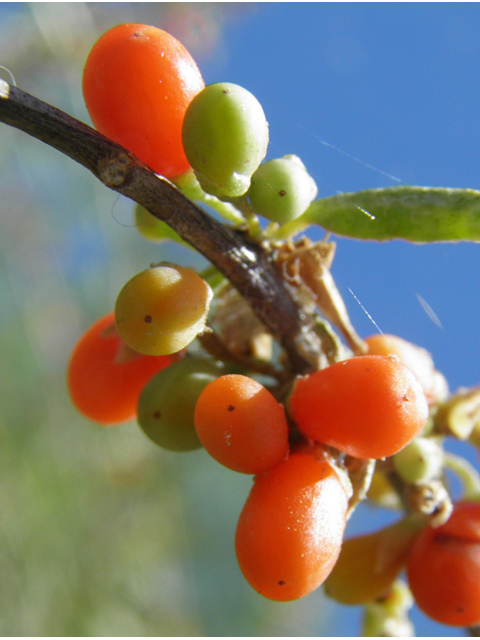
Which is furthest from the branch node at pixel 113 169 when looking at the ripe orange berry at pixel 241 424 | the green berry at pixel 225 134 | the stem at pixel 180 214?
the ripe orange berry at pixel 241 424

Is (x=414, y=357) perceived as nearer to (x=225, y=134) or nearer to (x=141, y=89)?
(x=225, y=134)

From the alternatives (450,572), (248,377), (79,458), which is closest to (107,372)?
(248,377)

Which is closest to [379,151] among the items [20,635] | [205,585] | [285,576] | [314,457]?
[314,457]

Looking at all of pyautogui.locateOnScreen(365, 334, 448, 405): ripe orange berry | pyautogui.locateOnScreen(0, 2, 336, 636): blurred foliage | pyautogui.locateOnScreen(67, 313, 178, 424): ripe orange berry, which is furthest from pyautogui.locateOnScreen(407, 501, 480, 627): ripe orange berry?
pyautogui.locateOnScreen(0, 2, 336, 636): blurred foliage

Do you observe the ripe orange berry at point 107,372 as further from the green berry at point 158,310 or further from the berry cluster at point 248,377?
the green berry at point 158,310

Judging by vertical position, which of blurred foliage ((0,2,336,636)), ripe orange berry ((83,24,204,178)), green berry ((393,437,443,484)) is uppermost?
ripe orange berry ((83,24,204,178))

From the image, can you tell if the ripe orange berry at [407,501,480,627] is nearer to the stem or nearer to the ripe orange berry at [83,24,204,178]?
the stem
